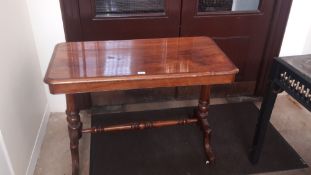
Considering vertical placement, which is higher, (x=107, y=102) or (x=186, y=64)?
(x=186, y=64)

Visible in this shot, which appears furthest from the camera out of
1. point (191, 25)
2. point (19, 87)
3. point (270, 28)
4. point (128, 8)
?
point (270, 28)

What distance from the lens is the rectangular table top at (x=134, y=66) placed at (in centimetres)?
137

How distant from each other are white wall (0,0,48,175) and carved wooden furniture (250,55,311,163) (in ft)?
4.81

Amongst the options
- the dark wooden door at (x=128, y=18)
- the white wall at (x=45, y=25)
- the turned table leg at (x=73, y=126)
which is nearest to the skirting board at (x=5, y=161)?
the turned table leg at (x=73, y=126)

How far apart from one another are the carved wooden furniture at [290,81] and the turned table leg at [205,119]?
13.3 inches

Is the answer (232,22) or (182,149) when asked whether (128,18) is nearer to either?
(232,22)

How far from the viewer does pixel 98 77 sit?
1364 mm

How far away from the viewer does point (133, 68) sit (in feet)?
4.79

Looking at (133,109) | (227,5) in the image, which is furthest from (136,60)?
(227,5)

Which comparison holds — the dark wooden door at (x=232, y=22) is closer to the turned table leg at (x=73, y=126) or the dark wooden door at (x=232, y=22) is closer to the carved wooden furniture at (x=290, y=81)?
the carved wooden furniture at (x=290, y=81)

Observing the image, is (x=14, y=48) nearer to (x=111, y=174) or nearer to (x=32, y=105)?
(x=32, y=105)

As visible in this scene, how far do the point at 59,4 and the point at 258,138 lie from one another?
1.63m

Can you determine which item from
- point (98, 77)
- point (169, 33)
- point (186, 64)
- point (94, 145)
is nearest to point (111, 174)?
point (94, 145)

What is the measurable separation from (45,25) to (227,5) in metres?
1.41
